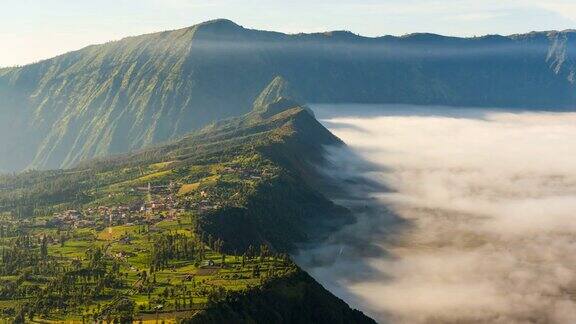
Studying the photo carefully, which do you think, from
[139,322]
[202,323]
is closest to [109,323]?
[139,322]

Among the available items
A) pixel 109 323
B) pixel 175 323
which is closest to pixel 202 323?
pixel 175 323

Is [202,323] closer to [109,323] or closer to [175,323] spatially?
[175,323]

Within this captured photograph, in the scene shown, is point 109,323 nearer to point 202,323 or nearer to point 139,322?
point 139,322
